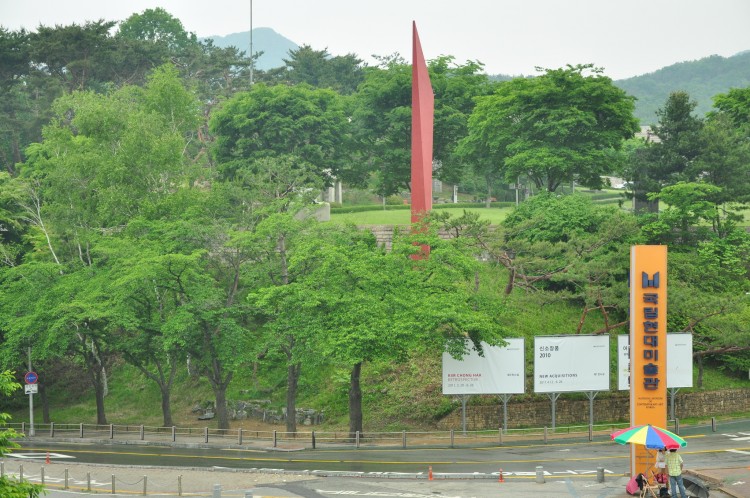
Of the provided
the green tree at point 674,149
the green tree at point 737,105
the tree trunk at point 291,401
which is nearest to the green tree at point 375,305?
the tree trunk at point 291,401

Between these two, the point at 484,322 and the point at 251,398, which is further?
the point at 251,398

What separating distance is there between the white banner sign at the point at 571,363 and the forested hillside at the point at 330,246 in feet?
6.73

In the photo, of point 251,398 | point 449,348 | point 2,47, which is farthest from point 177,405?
point 2,47

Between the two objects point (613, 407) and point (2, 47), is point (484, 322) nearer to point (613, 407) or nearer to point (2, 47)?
point (613, 407)

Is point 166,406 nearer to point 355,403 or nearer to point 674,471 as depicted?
point 355,403

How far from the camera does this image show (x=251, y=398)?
53344 mm

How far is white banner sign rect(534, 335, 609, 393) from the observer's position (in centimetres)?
4438

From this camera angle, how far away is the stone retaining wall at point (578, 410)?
151ft

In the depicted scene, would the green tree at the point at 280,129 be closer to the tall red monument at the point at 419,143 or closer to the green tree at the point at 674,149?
the tall red monument at the point at 419,143

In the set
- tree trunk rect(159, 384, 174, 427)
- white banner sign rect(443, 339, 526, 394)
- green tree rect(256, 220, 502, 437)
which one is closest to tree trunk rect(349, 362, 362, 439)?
green tree rect(256, 220, 502, 437)

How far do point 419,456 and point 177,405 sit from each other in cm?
2027

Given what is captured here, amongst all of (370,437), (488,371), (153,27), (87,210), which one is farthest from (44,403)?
(153,27)

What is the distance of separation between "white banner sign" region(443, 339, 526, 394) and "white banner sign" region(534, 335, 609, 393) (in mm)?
900

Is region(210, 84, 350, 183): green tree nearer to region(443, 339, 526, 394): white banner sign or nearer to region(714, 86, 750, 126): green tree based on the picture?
region(714, 86, 750, 126): green tree
